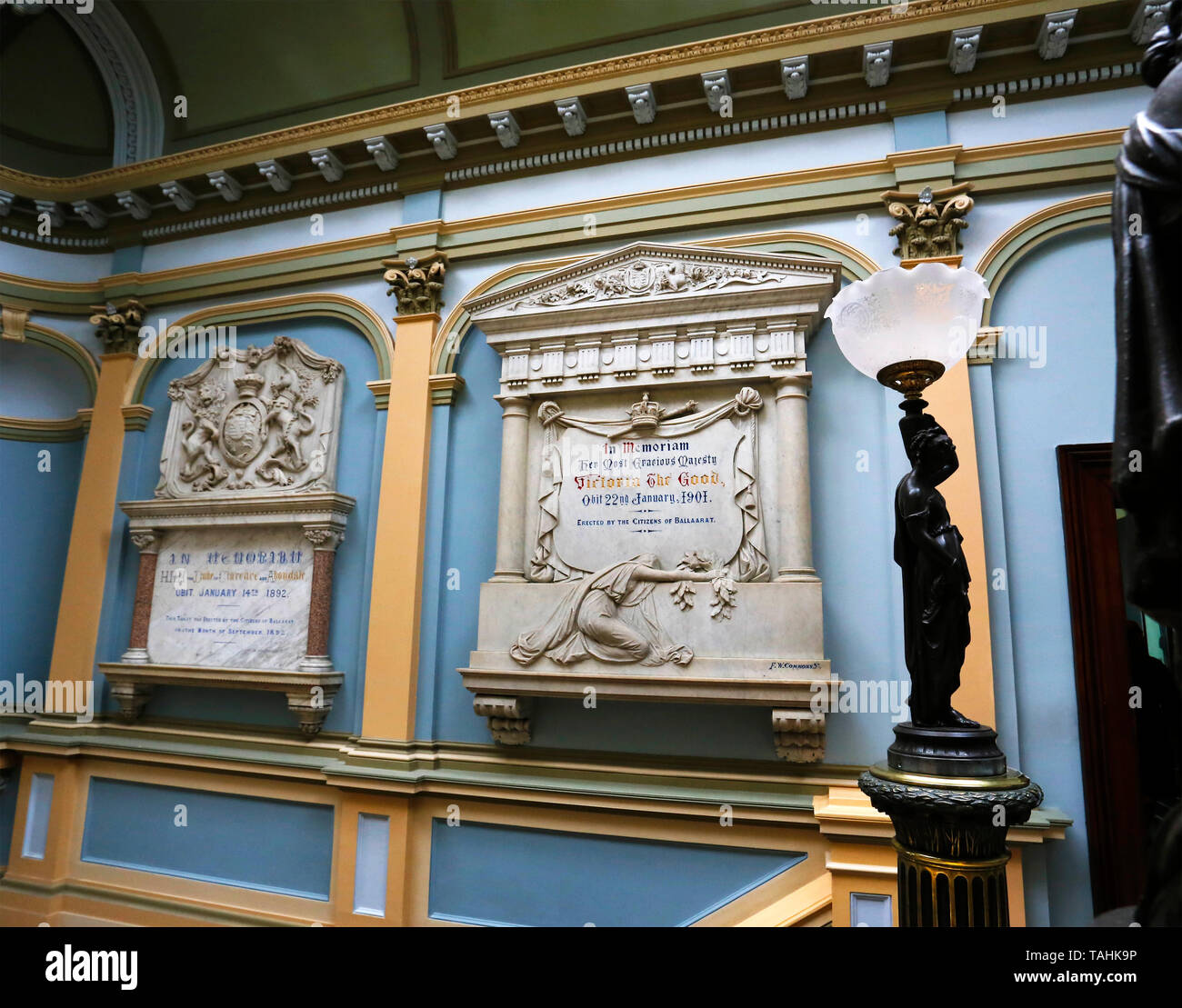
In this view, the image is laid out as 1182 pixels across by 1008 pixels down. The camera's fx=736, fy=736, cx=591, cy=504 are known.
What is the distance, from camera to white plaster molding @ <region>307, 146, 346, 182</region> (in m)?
5.57

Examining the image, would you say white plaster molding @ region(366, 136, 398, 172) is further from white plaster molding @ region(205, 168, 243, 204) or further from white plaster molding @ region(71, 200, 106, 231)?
Answer: white plaster molding @ region(71, 200, 106, 231)

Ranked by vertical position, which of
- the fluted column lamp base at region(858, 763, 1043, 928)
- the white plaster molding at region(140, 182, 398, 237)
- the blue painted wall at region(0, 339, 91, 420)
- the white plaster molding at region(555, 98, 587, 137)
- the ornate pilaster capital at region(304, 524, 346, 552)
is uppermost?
the white plaster molding at region(555, 98, 587, 137)

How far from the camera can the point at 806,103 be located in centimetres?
484

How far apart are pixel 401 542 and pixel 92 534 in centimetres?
289

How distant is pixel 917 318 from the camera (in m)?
2.54

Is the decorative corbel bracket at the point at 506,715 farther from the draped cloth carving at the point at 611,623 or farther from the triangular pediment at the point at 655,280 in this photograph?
the triangular pediment at the point at 655,280

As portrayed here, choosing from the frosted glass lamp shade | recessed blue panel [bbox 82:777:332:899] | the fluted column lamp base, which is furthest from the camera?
recessed blue panel [bbox 82:777:332:899]

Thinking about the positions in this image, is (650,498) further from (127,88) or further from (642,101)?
(127,88)

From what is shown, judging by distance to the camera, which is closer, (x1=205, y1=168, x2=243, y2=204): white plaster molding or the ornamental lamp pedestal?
the ornamental lamp pedestal

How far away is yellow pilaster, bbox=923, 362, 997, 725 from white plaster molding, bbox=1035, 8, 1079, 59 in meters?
1.93

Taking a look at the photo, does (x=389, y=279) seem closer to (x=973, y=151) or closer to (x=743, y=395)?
(x=743, y=395)

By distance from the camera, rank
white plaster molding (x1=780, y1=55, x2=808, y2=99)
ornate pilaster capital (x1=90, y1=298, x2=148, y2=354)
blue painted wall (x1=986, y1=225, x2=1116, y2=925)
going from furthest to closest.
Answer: ornate pilaster capital (x1=90, y1=298, x2=148, y2=354) → white plaster molding (x1=780, y1=55, x2=808, y2=99) → blue painted wall (x1=986, y1=225, x2=1116, y2=925)

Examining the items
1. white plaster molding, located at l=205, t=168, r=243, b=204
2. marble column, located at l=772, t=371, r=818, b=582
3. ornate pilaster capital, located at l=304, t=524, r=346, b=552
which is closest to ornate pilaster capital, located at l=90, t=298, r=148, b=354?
white plaster molding, located at l=205, t=168, r=243, b=204

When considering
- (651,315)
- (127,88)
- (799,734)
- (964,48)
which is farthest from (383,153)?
(799,734)
